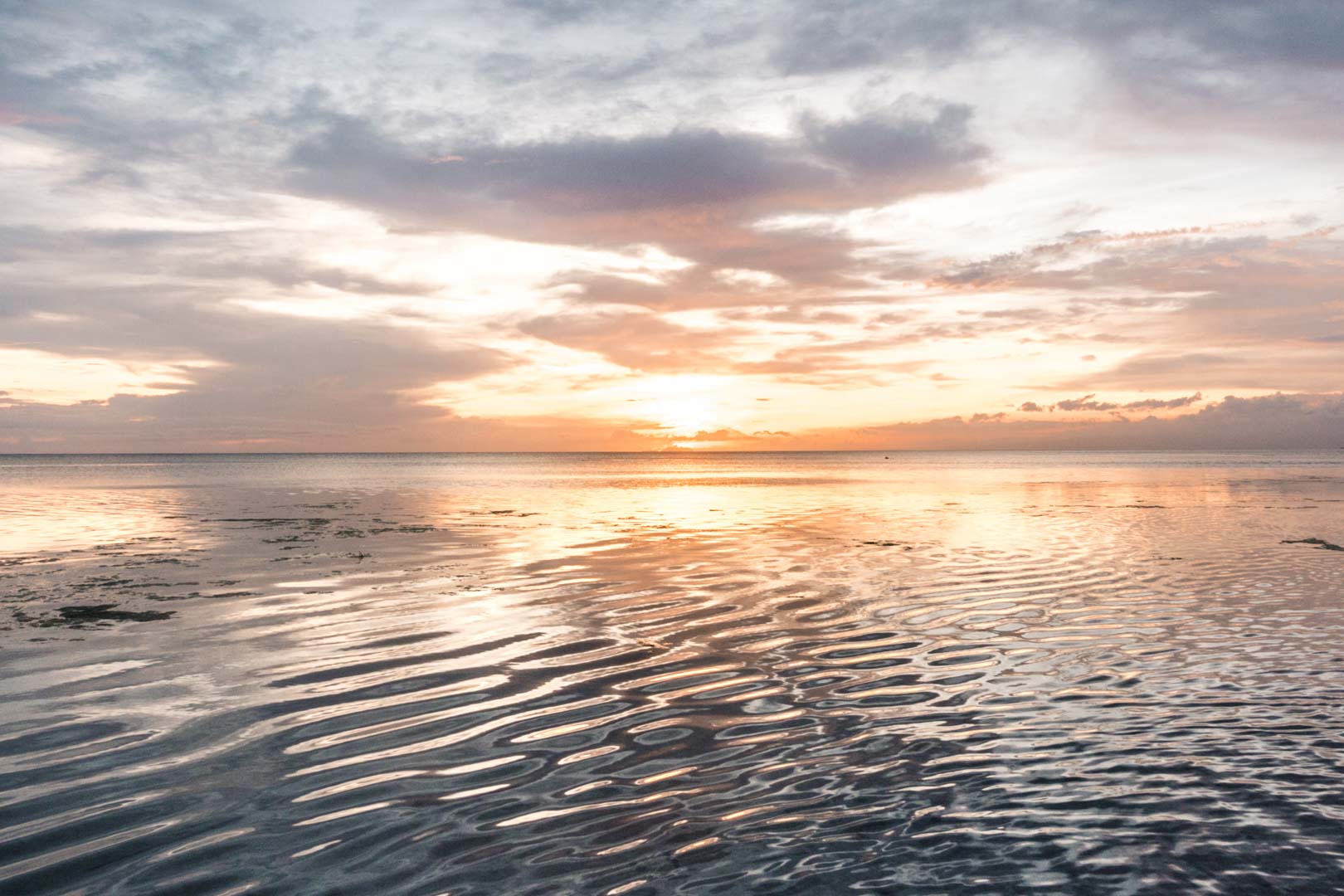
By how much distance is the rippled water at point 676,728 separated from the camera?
6398mm

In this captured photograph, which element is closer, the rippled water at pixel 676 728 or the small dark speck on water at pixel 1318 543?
the rippled water at pixel 676 728

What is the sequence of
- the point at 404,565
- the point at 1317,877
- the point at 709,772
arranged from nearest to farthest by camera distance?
1. the point at 1317,877
2. the point at 709,772
3. the point at 404,565

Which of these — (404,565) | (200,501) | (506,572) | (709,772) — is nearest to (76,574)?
(404,565)

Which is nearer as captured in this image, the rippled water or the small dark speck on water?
the rippled water

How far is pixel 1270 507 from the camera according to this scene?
140ft

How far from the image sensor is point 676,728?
376 inches

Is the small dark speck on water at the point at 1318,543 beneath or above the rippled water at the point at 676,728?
beneath

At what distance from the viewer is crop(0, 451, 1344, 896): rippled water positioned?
640 cm

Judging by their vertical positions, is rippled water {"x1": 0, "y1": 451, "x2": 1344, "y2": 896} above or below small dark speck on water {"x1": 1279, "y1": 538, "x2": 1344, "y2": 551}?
above

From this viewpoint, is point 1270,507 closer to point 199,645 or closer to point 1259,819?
point 1259,819

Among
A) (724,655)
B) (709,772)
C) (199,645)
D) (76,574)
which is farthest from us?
(76,574)

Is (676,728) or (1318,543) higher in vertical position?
(676,728)

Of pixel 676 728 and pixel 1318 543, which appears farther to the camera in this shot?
pixel 1318 543

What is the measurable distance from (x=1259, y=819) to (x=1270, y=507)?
43.5 meters
